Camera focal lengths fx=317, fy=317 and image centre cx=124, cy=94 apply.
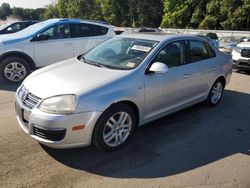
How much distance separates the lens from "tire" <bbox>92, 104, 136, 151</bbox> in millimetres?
3889

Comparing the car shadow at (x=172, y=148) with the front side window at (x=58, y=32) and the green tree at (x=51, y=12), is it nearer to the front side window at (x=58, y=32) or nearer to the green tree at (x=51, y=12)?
the front side window at (x=58, y=32)

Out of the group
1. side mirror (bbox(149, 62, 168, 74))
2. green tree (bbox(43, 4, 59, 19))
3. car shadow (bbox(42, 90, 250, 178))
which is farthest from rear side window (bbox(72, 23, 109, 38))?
green tree (bbox(43, 4, 59, 19))

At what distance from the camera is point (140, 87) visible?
168 inches

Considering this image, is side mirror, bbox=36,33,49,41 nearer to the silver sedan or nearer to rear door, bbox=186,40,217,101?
the silver sedan

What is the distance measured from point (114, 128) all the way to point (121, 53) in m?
1.31

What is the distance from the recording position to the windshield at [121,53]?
4539 mm

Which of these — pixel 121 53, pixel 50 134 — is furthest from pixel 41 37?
pixel 50 134

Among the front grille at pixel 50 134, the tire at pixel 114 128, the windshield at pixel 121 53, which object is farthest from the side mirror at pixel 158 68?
the front grille at pixel 50 134

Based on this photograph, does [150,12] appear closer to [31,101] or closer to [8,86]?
[8,86]

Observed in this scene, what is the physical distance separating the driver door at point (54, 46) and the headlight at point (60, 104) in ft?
14.7

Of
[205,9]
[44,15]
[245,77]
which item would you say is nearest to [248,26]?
[205,9]

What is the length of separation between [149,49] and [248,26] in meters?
28.1

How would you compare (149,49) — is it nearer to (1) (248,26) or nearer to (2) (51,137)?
(2) (51,137)

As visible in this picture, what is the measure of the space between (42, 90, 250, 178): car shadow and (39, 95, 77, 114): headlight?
66cm
